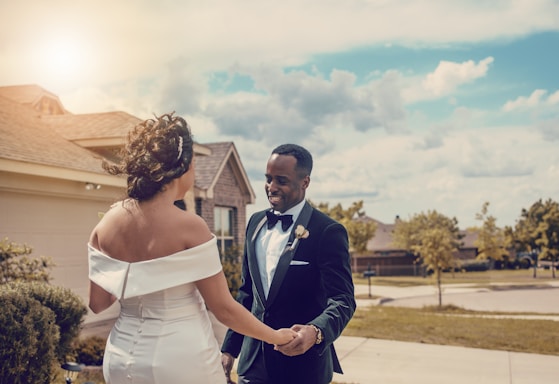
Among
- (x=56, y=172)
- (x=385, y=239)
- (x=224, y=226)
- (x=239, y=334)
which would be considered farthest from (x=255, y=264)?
(x=385, y=239)

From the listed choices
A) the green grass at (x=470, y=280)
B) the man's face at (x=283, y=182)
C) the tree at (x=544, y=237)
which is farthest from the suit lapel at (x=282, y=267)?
the tree at (x=544, y=237)

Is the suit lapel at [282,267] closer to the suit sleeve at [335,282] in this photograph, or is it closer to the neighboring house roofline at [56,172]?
the suit sleeve at [335,282]

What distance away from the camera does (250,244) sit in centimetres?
352

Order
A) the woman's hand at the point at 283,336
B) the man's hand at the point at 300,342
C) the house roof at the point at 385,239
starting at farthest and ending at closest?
1. the house roof at the point at 385,239
2. the man's hand at the point at 300,342
3. the woman's hand at the point at 283,336

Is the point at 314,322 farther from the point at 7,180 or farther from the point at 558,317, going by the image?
the point at 558,317

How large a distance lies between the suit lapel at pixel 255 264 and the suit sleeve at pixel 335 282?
1.19ft

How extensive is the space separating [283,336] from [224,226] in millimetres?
16649

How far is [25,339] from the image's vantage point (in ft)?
17.2

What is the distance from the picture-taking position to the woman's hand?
277cm

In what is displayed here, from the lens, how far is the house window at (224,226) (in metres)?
18.8

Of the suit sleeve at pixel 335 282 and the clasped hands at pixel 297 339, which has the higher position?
the suit sleeve at pixel 335 282

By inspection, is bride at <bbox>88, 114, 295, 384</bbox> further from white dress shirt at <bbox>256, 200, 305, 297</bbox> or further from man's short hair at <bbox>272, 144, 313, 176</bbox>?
man's short hair at <bbox>272, 144, 313, 176</bbox>

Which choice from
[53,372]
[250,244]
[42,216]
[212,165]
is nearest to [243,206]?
[212,165]

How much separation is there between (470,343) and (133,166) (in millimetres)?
10358
